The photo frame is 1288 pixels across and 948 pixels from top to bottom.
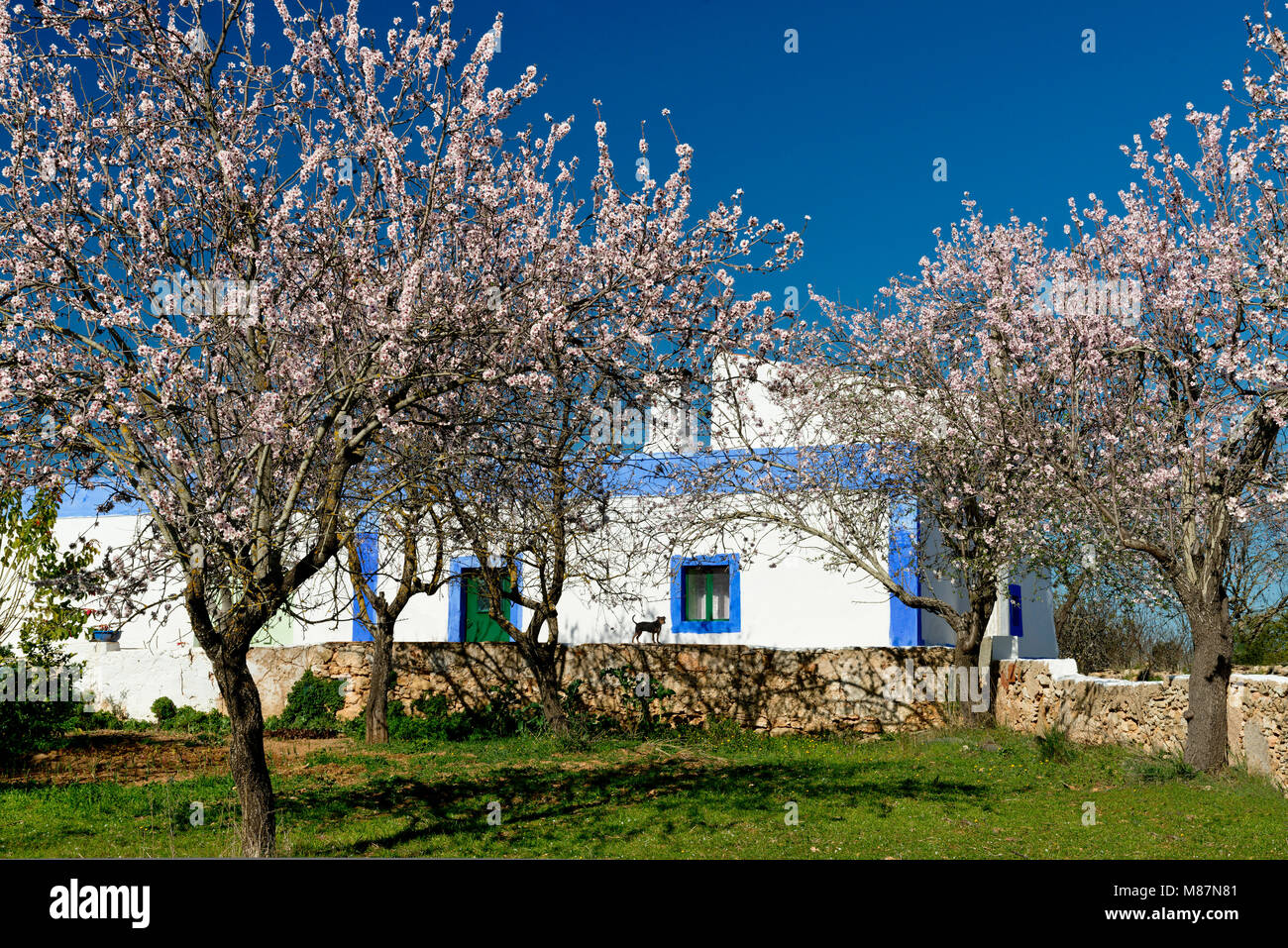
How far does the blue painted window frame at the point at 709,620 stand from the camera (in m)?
18.2

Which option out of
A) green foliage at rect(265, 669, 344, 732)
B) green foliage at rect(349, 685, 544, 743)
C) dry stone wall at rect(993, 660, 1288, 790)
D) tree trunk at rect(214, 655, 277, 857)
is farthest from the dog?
tree trunk at rect(214, 655, 277, 857)

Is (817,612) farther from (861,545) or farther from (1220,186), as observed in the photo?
(1220,186)

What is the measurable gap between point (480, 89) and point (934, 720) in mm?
12204

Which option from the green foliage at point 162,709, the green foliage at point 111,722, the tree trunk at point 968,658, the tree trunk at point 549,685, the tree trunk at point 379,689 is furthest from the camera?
the green foliage at point 162,709

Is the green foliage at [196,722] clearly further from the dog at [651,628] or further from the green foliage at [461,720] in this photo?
the dog at [651,628]

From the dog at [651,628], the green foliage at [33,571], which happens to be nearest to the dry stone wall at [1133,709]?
the dog at [651,628]

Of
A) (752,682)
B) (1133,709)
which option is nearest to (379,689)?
(752,682)

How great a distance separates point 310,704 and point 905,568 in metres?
10.4

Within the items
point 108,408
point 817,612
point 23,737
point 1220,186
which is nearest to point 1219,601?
point 1220,186

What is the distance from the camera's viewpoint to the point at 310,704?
56.4ft

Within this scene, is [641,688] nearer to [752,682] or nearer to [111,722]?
[752,682]

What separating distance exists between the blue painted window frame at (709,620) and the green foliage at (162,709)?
9.19 m

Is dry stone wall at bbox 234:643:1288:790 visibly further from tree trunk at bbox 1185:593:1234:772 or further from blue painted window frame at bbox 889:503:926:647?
tree trunk at bbox 1185:593:1234:772

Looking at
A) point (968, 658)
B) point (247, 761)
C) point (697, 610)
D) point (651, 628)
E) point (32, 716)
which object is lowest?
point (32, 716)
